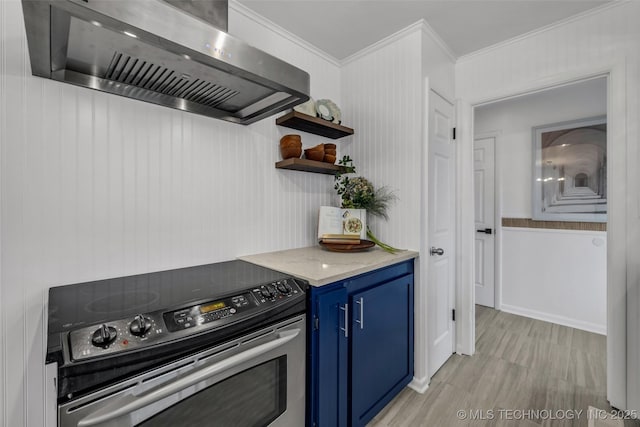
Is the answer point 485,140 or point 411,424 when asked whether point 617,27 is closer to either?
point 485,140

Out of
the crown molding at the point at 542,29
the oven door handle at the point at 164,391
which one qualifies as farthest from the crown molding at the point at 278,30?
the oven door handle at the point at 164,391

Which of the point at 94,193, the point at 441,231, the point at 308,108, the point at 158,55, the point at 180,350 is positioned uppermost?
the point at 308,108

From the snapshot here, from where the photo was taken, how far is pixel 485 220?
3.41m

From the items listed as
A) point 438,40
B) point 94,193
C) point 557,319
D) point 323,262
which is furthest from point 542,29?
point 94,193

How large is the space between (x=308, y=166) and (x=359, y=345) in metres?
1.11

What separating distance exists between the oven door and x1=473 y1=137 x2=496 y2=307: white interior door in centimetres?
290

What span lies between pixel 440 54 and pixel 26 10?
2257 mm

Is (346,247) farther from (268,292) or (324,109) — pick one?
(324,109)

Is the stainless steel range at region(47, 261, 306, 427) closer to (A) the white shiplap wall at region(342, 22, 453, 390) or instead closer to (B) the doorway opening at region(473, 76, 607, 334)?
(A) the white shiplap wall at region(342, 22, 453, 390)

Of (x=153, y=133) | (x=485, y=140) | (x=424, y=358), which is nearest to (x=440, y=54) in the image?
(x=485, y=140)

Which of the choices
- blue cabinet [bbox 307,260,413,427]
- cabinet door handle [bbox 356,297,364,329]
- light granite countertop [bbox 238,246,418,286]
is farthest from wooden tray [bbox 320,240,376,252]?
cabinet door handle [bbox 356,297,364,329]

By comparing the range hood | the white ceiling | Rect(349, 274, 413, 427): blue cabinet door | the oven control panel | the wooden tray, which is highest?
the white ceiling

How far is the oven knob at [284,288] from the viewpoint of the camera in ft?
3.95

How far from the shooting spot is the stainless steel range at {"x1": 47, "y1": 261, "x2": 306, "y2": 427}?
2.43 feet
